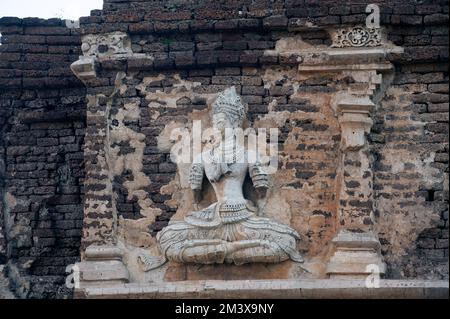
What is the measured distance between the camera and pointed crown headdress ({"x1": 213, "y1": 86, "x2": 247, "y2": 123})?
12398 mm

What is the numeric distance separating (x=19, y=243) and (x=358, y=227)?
343 centimetres

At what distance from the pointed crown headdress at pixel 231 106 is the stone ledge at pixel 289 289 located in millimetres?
1588

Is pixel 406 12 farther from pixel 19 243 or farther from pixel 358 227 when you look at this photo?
pixel 19 243

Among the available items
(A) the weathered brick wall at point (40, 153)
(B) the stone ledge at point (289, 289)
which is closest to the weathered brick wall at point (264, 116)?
(A) the weathered brick wall at point (40, 153)

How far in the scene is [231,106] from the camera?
40.7 feet

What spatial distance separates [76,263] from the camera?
1233 centimetres

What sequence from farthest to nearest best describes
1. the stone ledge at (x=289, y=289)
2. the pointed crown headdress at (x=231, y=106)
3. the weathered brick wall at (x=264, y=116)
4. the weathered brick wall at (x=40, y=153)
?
the weathered brick wall at (x=40, y=153) → the pointed crown headdress at (x=231, y=106) → the weathered brick wall at (x=264, y=116) → the stone ledge at (x=289, y=289)

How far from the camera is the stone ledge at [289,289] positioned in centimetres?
1155

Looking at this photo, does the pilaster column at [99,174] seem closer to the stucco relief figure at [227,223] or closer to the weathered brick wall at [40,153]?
the stucco relief figure at [227,223]

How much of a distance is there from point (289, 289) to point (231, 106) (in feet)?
6.01

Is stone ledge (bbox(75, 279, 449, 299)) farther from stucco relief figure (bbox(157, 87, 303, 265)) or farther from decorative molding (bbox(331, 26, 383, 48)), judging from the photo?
decorative molding (bbox(331, 26, 383, 48))

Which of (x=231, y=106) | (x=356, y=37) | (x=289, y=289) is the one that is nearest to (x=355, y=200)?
(x=289, y=289)

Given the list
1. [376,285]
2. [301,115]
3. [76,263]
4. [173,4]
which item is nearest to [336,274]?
[376,285]

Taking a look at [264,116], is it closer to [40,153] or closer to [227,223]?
[227,223]
